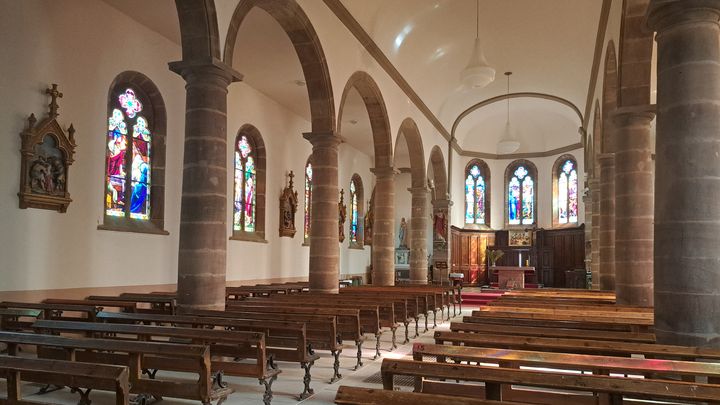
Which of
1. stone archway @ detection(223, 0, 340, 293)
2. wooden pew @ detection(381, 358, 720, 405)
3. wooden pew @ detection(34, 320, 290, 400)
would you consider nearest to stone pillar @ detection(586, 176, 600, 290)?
stone archway @ detection(223, 0, 340, 293)

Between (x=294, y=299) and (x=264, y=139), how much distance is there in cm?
822

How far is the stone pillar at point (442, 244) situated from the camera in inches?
909

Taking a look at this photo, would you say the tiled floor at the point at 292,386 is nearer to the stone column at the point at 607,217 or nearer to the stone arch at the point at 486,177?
the stone column at the point at 607,217

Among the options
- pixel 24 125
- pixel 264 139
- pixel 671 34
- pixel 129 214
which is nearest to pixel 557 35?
pixel 264 139

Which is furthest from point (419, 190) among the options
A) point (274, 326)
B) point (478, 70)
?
point (274, 326)

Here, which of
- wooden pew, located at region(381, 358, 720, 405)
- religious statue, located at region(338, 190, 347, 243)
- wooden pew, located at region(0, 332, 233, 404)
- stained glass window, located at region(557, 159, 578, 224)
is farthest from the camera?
stained glass window, located at region(557, 159, 578, 224)

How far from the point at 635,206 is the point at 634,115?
1550 mm

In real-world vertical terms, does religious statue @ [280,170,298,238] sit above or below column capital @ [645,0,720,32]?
below

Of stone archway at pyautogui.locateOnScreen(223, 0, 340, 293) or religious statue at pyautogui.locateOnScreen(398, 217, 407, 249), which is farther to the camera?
religious statue at pyautogui.locateOnScreen(398, 217, 407, 249)

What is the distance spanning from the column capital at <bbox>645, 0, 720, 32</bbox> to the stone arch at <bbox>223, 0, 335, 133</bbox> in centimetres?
610

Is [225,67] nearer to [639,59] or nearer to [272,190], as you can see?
[639,59]

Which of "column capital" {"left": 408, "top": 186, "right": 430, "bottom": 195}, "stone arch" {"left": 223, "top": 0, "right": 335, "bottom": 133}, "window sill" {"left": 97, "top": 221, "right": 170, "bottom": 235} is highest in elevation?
"stone arch" {"left": 223, "top": 0, "right": 335, "bottom": 133}

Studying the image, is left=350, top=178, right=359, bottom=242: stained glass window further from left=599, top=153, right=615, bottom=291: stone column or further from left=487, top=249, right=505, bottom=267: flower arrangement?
left=599, top=153, right=615, bottom=291: stone column

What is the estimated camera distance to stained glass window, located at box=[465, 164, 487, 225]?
28.4 m
